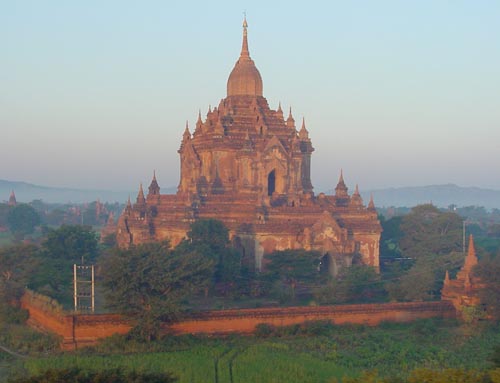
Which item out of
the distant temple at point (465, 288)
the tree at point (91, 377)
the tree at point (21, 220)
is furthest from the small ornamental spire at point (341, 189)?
the tree at point (21, 220)

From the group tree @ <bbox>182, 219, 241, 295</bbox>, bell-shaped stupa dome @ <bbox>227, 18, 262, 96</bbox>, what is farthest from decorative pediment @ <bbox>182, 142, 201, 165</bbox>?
tree @ <bbox>182, 219, 241, 295</bbox>

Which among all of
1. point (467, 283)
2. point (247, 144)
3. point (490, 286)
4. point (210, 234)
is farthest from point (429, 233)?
point (490, 286)

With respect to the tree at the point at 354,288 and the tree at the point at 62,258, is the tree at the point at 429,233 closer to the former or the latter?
the tree at the point at 354,288

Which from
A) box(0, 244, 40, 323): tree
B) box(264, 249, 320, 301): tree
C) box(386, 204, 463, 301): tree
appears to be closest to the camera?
box(0, 244, 40, 323): tree

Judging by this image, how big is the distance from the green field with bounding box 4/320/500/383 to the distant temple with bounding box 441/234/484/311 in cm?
171

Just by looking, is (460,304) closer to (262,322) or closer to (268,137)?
(262,322)

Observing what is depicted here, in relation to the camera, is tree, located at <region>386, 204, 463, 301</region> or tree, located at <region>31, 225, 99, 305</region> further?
tree, located at <region>386, 204, 463, 301</region>

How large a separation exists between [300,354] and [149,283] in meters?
6.85

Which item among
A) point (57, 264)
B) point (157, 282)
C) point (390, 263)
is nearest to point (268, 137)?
point (390, 263)

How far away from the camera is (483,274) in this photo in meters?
36.7

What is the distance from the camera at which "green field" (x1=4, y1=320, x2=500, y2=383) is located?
28.5 meters

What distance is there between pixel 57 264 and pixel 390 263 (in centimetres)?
2020

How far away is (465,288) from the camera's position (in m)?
37.6

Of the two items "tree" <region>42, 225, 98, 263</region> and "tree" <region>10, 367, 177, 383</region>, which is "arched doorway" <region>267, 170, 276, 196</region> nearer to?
"tree" <region>42, 225, 98, 263</region>
